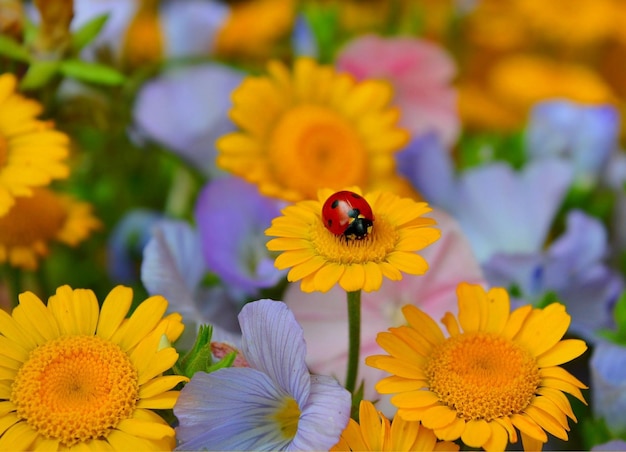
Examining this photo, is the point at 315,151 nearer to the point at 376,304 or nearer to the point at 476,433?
the point at 376,304

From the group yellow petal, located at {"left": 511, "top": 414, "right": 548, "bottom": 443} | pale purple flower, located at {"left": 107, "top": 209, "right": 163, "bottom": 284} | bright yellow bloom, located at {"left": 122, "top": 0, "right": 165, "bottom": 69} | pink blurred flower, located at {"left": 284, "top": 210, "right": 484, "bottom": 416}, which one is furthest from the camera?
bright yellow bloom, located at {"left": 122, "top": 0, "right": 165, "bottom": 69}

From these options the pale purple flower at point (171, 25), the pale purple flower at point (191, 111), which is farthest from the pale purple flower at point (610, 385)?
the pale purple flower at point (171, 25)

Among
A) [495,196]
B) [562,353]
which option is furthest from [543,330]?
[495,196]

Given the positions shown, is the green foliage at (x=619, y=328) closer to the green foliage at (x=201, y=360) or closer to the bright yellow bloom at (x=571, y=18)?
the green foliage at (x=201, y=360)

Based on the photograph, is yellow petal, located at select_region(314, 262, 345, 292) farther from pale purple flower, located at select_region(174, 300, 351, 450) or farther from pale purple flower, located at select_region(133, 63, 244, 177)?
pale purple flower, located at select_region(133, 63, 244, 177)

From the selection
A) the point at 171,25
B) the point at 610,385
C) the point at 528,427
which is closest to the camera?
the point at 528,427

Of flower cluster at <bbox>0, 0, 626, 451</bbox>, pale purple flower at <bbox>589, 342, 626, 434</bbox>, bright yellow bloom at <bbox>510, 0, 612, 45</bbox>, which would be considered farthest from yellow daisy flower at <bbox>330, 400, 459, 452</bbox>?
bright yellow bloom at <bbox>510, 0, 612, 45</bbox>

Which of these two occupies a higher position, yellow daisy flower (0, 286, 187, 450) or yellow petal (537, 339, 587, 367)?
yellow petal (537, 339, 587, 367)
